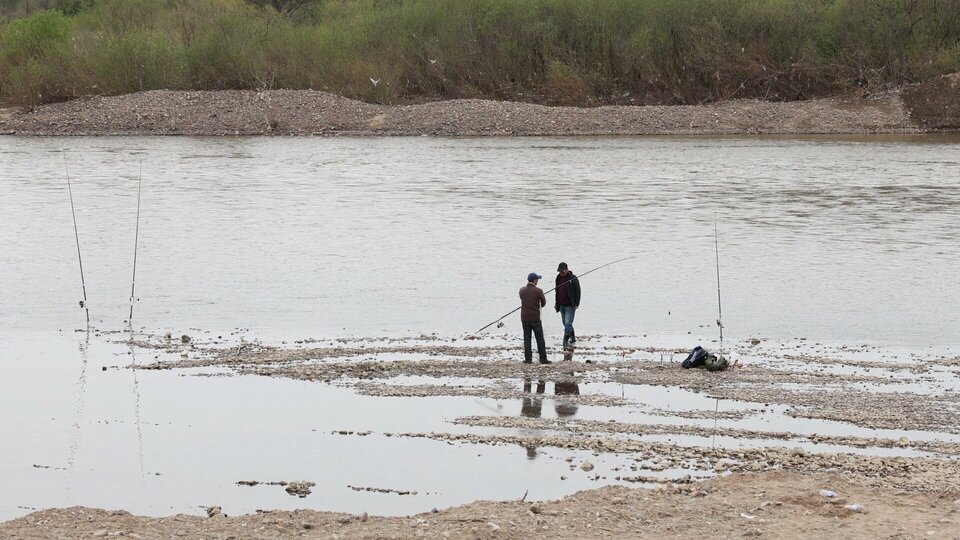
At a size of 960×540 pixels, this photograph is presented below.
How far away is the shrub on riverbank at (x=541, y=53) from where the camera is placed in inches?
2731

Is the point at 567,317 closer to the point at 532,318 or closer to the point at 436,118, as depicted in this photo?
the point at 532,318

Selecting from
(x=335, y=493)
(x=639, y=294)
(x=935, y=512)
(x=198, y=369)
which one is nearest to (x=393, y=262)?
(x=639, y=294)

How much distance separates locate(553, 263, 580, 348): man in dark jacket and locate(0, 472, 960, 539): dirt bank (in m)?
7.57

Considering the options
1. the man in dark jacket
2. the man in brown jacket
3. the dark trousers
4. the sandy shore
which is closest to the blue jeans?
the man in dark jacket

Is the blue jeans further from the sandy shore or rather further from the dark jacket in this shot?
the sandy shore

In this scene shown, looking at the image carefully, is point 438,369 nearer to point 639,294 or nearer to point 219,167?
point 639,294

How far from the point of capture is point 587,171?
155 ft

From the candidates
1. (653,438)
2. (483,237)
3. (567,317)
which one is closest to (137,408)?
(653,438)

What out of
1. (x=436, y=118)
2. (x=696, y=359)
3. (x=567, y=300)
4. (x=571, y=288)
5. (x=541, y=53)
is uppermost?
(x=541, y=53)

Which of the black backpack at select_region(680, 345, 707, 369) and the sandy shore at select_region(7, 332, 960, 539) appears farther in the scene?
the black backpack at select_region(680, 345, 707, 369)

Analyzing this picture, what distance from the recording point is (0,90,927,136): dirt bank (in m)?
63.6

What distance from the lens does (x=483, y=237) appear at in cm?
3161

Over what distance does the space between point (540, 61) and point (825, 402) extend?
193ft

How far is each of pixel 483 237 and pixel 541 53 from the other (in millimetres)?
42329
